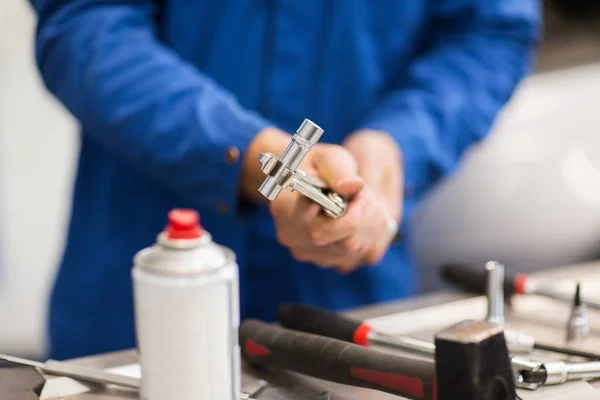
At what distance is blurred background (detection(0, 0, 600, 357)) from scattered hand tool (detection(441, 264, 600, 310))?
2.38 feet

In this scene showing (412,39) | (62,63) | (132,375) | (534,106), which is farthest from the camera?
(534,106)

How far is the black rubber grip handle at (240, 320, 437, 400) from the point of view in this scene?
0.48m

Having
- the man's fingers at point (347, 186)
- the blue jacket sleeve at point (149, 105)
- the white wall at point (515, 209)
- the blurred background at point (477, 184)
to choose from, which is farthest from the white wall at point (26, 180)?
the man's fingers at point (347, 186)

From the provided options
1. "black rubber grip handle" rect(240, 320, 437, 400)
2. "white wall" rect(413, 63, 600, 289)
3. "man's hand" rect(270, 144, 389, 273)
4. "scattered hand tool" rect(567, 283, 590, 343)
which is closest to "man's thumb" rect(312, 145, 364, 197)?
"man's hand" rect(270, 144, 389, 273)

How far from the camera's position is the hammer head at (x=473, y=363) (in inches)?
16.6

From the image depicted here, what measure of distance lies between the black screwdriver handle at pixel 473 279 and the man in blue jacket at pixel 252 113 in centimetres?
8

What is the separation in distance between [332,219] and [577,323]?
0.28m

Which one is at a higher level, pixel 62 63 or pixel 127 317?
pixel 62 63

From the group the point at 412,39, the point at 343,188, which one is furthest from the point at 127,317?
the point at 412,39

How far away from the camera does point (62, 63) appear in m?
0.72

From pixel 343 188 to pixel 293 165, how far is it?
4.0 inches

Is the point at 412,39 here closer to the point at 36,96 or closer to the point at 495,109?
the point at 495,109

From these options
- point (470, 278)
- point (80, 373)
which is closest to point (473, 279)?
point (470, 278)

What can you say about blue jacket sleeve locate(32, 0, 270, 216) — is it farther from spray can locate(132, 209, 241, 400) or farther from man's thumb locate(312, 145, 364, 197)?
spray can locate(132, 209, 241, 400)
